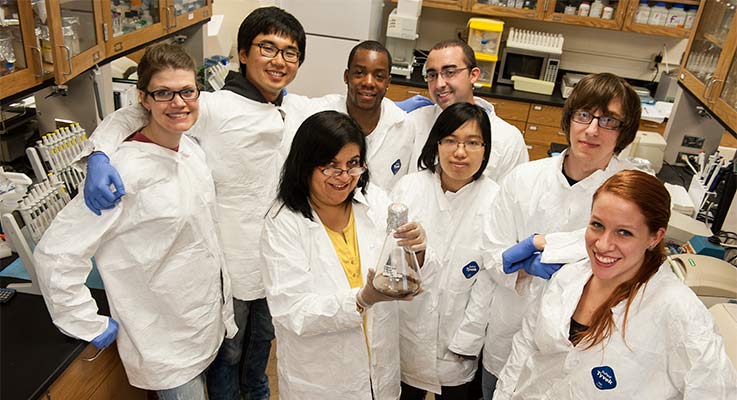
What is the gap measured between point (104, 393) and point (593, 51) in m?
4.64

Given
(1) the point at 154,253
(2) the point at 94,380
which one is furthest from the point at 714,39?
(2) the point at 94,380

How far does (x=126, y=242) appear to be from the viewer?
1538 millimetres

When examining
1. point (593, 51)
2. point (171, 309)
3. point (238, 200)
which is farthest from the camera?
point (593, 51)

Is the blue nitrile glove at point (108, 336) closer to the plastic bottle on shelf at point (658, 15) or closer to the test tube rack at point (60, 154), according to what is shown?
the test tube rack at point (60, 154)

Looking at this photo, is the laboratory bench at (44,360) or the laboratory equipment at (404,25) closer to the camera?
the laboratory bench at (44,360)

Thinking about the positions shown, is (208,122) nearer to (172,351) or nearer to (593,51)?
(172,351)

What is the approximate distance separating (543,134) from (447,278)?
3002 mm

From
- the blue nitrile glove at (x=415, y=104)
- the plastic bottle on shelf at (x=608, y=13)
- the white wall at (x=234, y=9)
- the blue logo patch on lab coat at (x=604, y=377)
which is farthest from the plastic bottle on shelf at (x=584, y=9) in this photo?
the blue logo patch on lab coat at (x=604, y=377)

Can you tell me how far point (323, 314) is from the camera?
1.47 meters

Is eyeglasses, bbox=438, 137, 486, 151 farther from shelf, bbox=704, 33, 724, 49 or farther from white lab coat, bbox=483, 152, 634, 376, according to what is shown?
shelf, bbox=704, 33, 724, 49

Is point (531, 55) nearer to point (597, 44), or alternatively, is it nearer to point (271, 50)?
point (597, 44)

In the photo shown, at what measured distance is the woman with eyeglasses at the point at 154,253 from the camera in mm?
1475

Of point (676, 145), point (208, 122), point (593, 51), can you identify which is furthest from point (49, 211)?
point (593, 51)

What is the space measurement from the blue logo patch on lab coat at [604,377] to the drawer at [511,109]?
10.9 ft
